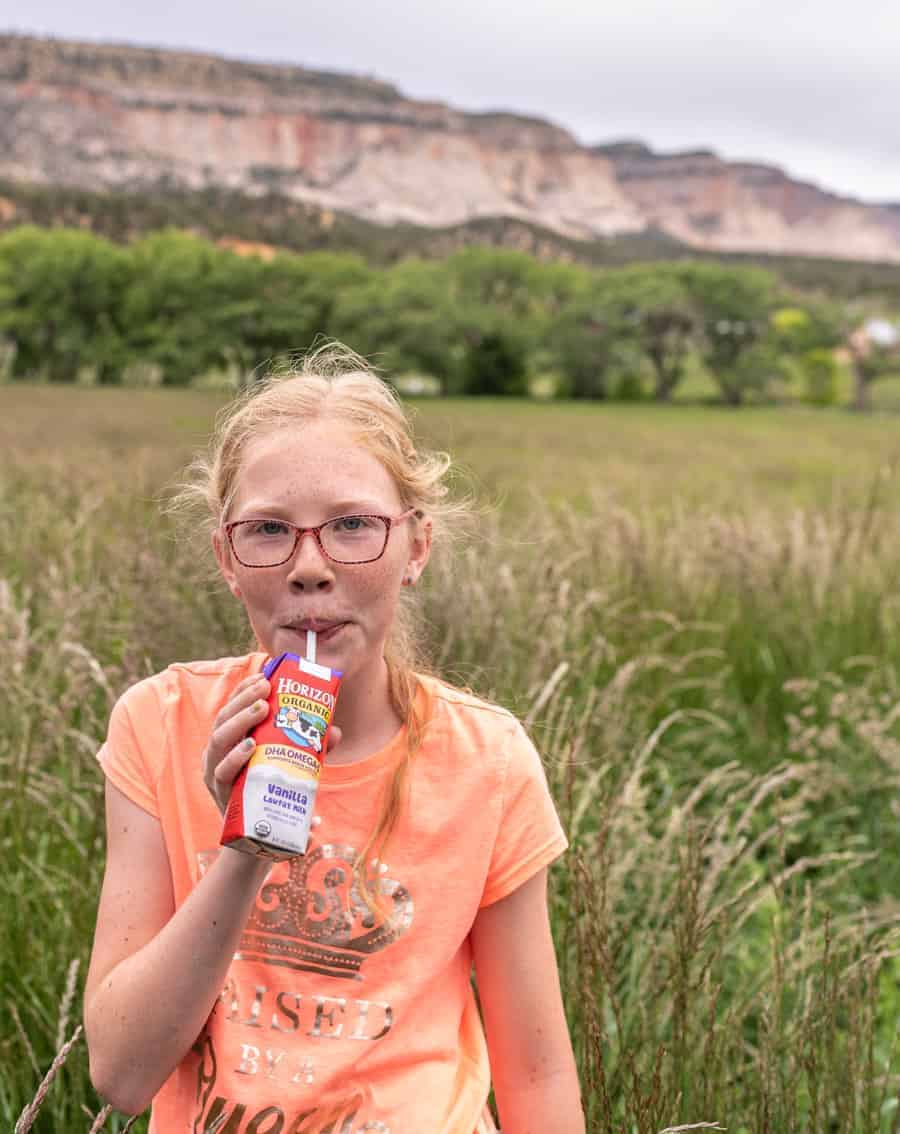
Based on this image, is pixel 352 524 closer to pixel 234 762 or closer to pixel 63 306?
pixel 234 762

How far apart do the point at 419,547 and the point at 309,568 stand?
0.31m

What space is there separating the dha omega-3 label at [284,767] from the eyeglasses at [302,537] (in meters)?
0.23

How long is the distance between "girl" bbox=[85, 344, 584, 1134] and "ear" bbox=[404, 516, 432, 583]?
1.3 inches

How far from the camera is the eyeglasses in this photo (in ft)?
4.75

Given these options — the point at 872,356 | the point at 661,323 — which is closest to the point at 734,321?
the point at 661,323

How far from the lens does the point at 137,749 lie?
153 centimetres

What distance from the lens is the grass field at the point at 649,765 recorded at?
6.34ft

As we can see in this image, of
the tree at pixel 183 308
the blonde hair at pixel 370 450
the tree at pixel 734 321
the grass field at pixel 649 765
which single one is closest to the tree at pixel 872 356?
the tree at pixel 734 321

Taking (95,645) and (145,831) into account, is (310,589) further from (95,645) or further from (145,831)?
(95,645)

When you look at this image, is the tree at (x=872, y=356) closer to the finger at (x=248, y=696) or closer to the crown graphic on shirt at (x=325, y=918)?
the crown graphic on shirt at (x=325, y=918)

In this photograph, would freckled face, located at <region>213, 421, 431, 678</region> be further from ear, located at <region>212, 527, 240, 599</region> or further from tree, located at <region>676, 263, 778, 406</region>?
tree, located at <region>676, 263, 778, 406</region>

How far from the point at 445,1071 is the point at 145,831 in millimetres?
502

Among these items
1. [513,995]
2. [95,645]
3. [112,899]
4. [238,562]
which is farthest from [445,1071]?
[95,645]

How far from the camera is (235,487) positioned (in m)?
1.57
